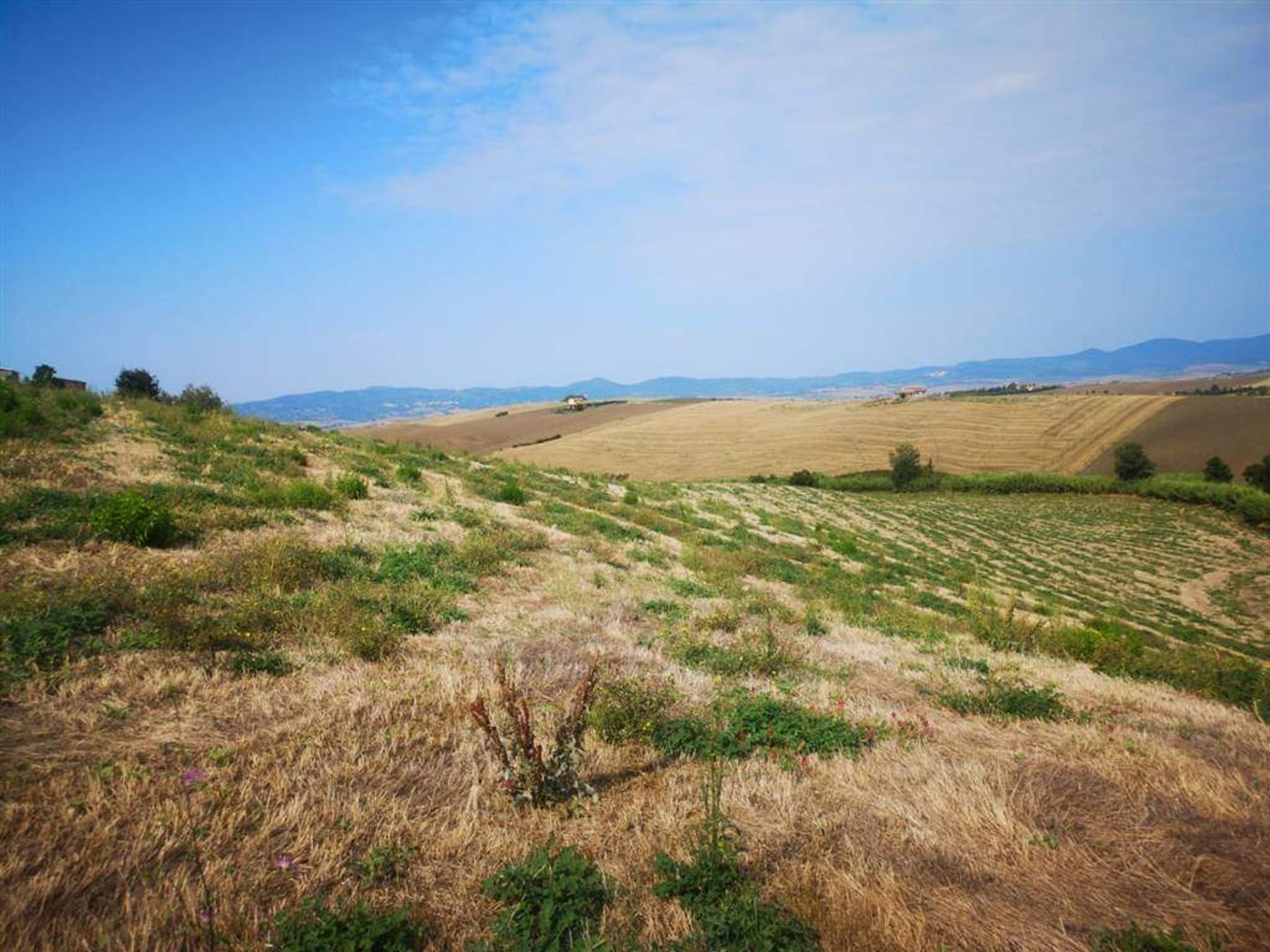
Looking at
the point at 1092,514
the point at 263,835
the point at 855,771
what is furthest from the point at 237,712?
the point at 1092,514

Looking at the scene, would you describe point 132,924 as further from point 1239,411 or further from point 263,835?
point 1239,411

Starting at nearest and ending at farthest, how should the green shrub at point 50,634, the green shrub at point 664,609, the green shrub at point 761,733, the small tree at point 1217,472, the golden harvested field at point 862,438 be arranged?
the green shrub at point 50,634 < the green shrub at point 761,733 < the green shrub at point 664,609 < the small tree at point 1217,472 < the golden harvested field at point 862,438

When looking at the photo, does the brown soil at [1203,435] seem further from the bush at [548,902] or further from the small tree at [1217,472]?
the bush at [548,902]

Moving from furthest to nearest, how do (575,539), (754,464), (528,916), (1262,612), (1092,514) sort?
(754,464), (1092,514), (1262,612), (575,539), (528,916)

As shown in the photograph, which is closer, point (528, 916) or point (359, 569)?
point (528, 916)

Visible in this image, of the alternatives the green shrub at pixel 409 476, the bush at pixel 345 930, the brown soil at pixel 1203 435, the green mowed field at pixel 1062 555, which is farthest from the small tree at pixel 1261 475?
the bush at pixel 345 930

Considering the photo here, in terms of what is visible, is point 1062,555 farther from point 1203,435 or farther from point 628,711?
point 1203,435

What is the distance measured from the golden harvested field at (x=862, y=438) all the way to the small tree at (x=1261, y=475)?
557 inches

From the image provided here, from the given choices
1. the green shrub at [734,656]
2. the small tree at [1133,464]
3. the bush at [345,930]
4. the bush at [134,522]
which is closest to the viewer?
the bush at [345,930]

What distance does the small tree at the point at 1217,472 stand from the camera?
59.5 m

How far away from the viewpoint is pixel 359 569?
9.65 m

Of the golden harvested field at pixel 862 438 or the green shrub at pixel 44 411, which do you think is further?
the golden harvested field at pixel 862 438

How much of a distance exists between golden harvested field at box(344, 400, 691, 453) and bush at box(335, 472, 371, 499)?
46.5m

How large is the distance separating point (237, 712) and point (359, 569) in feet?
15.8
